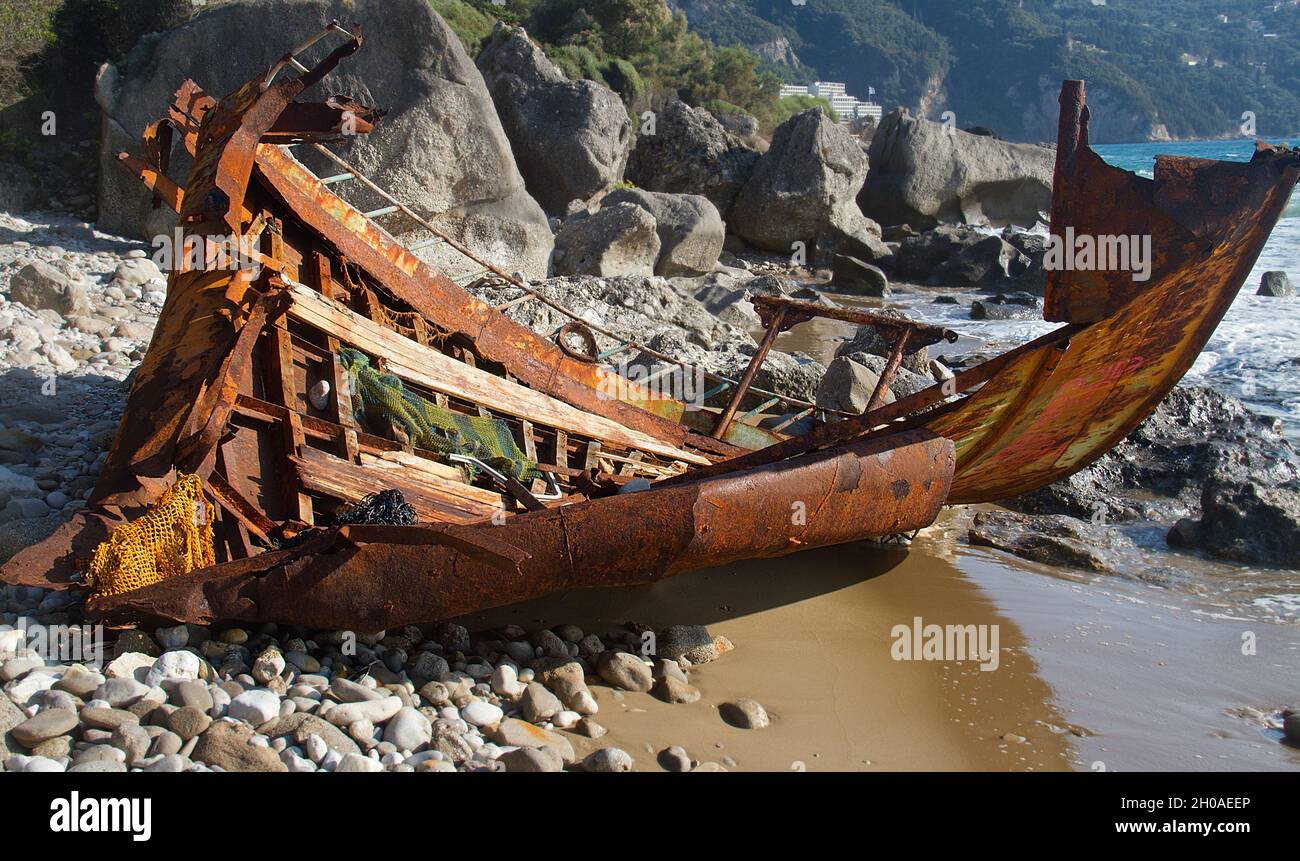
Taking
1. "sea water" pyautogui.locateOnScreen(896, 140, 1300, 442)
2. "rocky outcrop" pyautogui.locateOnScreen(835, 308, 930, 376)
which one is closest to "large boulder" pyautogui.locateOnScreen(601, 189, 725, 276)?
"rocky outcrop" pyautogui.locateOnScreen(835, 308, 930, 376)

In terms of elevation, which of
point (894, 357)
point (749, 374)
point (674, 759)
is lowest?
point (674, 759)

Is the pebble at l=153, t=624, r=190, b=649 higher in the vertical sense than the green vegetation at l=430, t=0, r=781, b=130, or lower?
lower

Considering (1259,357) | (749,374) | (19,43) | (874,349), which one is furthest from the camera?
(19,43)

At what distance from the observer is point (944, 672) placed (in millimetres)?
4348

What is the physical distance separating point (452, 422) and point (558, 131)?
14.2m

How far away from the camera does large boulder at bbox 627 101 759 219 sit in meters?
22.0

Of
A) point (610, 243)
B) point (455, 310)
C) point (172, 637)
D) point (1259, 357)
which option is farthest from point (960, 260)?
point (172, 637)

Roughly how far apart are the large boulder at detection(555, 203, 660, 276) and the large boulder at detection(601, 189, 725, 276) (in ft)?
3.43

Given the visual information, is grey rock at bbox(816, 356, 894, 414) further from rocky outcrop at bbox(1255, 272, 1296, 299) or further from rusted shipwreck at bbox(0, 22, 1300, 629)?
rocky outcrop at bbox(1255, 272, 1296, 299)

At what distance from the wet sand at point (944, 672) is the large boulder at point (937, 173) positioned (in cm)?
2139

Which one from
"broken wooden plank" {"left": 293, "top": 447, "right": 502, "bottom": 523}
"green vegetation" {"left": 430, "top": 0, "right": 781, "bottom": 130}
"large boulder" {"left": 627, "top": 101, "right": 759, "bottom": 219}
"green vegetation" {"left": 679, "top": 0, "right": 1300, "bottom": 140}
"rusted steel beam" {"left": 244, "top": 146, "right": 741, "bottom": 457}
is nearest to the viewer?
"broken wooden plank" {"left": 293, "top": 447, "right": 502, "bottom": 523}

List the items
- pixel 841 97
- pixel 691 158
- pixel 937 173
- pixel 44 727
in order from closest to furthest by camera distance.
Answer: pixel 44 727 < pixel 691 158 < pixel 937 173 < pixel 841 97

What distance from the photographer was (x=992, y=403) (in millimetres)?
4566

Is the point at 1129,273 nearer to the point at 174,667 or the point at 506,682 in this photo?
the point at 506,682
